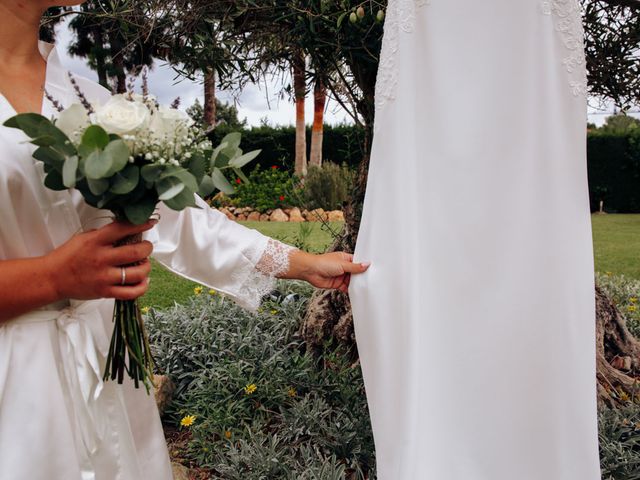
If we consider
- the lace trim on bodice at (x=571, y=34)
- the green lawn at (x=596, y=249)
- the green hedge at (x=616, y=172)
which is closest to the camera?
the lace trim on bodice at (x=571, y=34)

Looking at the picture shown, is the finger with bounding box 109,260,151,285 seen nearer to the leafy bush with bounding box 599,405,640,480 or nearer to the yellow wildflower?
the yellow wildflower

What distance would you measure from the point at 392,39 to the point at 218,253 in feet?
2.85

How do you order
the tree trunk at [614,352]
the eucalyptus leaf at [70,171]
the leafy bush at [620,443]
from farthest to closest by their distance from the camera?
1. the tree trunk at [614,352]
2. the leafy bush at [620,443]
3. the eucalyptus leaf at [70,171]

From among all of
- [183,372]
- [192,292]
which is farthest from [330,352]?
[192,292]

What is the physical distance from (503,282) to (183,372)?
235cm

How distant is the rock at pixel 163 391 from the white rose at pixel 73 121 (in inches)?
81.1

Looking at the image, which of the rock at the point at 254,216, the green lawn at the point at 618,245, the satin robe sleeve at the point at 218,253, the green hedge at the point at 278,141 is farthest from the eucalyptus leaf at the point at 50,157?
the green hedge at the point at 278,141

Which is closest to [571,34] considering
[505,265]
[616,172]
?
[505,265]

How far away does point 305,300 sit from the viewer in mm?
4074

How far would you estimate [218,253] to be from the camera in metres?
1.78

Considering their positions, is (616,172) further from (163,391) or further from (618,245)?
(163,391)

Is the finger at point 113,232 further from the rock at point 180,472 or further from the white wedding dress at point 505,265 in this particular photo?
the rock at point 180,472

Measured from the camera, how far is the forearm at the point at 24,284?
125 centimetres

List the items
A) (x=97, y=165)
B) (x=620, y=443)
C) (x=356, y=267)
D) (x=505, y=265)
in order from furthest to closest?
(x=620, y=443)
(x=356, y=267)
(x=505, y=265)
(x=97, y=165)
